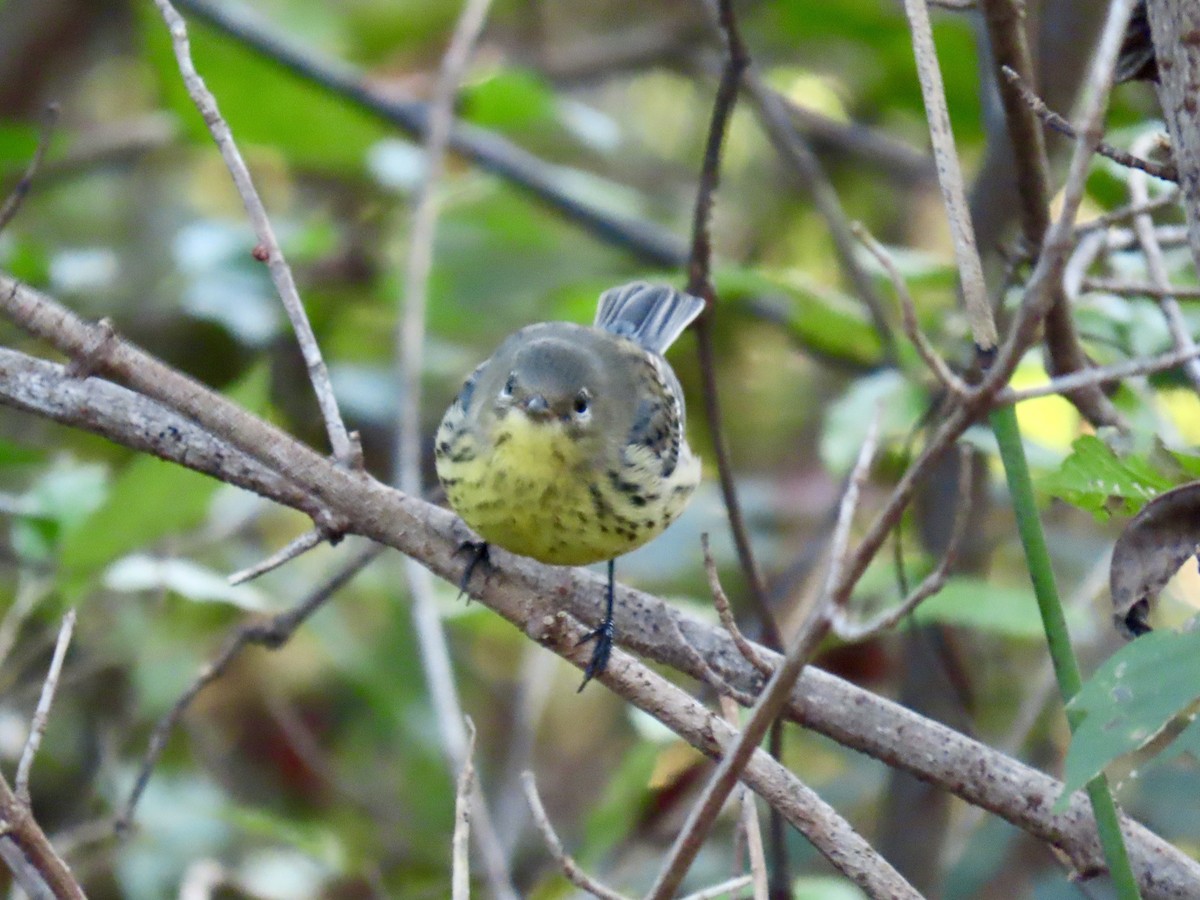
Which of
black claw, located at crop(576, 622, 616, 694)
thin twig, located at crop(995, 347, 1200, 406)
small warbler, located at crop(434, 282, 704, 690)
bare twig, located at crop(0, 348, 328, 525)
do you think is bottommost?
thin twig, located at crop(995, 347, 1200, 406)

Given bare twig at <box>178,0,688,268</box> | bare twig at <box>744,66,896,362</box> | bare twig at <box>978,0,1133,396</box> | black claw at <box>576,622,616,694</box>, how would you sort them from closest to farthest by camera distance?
1. bare twig at <box>978,0,1133,396</box>
2. black claw at <box>576,622,616,694</box>
3. bare twig at <box>744,66,896,362</box>
4. bare twig at <box>178,0,688,268</box>

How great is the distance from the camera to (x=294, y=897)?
4.01 m

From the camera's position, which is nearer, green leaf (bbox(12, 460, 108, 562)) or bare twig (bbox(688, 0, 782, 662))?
bare twig (bbox(688, 0, 782, 662))

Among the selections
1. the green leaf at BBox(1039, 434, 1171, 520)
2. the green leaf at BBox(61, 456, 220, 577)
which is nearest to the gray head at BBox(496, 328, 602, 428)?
the green leaf at BBox(61, 456, 220, 577)

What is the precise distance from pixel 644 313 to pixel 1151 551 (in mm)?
2147

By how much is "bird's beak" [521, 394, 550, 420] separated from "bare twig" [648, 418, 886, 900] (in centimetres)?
157

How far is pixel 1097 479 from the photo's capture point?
6.27 feet

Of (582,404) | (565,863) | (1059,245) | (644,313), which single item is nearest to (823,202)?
(644,313)

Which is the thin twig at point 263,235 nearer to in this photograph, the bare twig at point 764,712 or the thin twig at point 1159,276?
the bare twig at point 764,712

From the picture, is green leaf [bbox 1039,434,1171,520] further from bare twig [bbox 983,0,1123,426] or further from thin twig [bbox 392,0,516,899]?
thin twig [bbox 392,0,516,899]

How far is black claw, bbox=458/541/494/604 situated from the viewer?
7.21 feet

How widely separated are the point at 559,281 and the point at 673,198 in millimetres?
1806

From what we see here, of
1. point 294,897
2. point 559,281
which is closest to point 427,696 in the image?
point 294,897

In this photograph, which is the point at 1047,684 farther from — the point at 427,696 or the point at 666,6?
the point at 666,6
